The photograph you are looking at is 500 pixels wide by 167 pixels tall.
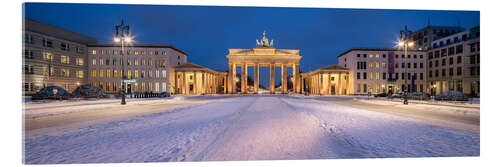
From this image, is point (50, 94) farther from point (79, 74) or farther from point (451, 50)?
point (451, 50)

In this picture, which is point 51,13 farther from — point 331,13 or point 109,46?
point 109,46

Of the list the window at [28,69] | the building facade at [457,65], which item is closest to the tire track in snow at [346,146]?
the building facade at [457,65]

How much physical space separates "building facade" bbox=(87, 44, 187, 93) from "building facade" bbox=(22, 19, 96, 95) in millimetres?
2393

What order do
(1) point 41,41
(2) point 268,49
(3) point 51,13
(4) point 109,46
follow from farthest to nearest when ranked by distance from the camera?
1. (2) point 268,49
2. (4) point 109,46
3. (1) point 41,41
4. (3) point 51,13

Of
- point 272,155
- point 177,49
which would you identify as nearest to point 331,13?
point 272,155

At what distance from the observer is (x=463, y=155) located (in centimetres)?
521

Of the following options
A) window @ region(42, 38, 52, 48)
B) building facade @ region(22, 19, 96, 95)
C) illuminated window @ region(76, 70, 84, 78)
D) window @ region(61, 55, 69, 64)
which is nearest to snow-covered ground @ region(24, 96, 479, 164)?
building facade @ region(22, 19, 96, 95)

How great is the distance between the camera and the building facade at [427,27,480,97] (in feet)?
112

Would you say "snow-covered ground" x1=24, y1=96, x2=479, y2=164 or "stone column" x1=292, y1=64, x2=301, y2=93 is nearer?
"snow-covered ground" x1=24, y1=96, x2=479, y2=164

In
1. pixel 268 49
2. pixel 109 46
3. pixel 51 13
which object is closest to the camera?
pixel 51 13

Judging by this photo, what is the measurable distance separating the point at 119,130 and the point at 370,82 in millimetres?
59931

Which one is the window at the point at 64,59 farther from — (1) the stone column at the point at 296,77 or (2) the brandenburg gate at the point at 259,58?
(1) the stone column at the point at 296,77

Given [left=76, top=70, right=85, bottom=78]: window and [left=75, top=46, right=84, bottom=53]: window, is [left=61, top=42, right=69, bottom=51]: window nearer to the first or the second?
[left=75, top=46, right=84, bottom=53]: window

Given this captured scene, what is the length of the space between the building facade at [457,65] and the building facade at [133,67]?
5962cm
